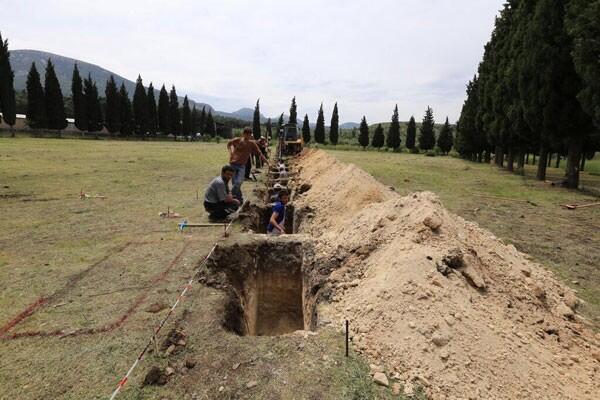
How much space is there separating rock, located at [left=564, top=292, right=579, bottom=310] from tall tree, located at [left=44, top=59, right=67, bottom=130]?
179ft

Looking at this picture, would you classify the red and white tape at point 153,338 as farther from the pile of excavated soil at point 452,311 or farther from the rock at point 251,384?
the pile of excavated soil at point 452,311

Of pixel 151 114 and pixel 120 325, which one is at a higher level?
pixel 151 114

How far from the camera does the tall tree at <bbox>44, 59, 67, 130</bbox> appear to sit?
44.0 metres

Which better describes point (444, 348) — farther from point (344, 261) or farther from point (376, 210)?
point (376, 210)

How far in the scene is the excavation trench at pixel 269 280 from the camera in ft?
17.9

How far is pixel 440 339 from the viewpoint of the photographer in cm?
304

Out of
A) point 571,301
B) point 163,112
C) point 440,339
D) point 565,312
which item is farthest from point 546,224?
point 163,112

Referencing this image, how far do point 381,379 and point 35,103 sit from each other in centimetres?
5434

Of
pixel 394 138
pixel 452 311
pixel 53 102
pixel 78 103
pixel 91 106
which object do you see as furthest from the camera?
pixel 394 138

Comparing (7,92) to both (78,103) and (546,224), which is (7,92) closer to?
(78,103)

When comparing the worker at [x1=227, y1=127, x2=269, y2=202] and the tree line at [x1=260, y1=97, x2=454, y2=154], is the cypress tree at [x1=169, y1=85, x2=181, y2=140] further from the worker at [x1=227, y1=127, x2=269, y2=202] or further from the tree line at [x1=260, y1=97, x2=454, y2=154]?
the worker at [x1=227, y1=127, x2=269, y2=202]

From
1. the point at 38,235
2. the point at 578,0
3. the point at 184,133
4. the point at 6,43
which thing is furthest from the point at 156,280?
the point at 184,133

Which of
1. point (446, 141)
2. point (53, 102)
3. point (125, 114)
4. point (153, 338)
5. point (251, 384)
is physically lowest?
point (251, 384)

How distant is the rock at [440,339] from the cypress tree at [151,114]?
5962 cm
